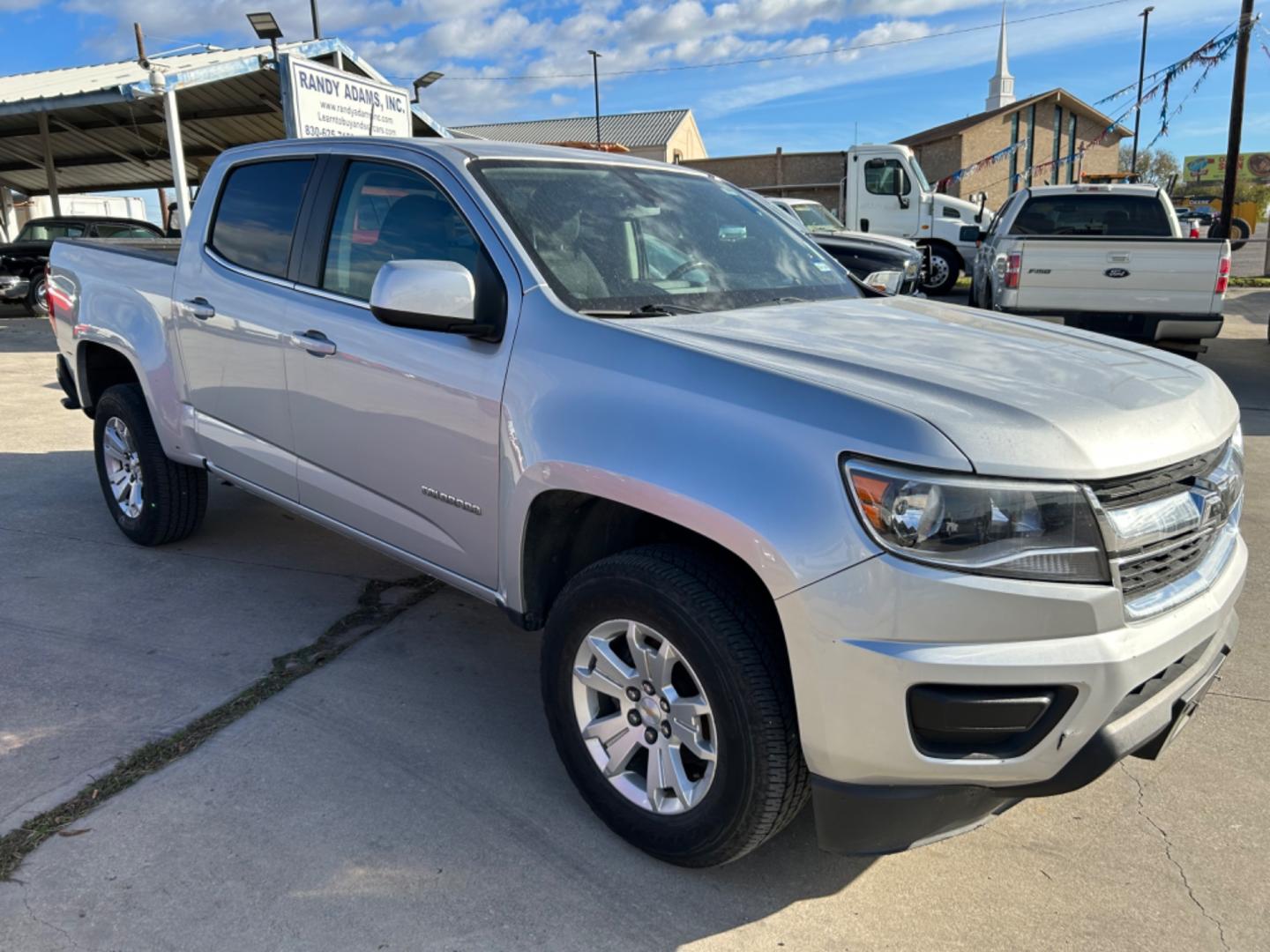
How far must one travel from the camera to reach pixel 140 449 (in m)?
4.79

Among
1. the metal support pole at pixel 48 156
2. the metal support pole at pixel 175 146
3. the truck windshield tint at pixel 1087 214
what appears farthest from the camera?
the metal support pole at pixel 48 156

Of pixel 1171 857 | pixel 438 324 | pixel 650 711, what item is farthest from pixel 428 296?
pixel 1171 857

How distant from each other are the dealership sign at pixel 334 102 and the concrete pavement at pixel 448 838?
963cm

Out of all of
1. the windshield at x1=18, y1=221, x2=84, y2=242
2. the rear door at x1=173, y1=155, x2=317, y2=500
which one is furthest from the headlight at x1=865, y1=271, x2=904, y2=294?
the windshield at x1=18, y1=221, x2=84, y2=242

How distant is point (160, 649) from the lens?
12.6ft

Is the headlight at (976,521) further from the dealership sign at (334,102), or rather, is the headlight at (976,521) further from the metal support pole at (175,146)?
the metal support pole at (175,146)

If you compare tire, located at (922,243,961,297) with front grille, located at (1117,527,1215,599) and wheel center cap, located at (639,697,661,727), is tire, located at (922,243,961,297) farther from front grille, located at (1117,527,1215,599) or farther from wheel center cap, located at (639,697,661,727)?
wheel center cap, located at (639,697,661,727)

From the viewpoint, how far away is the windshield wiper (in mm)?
2846

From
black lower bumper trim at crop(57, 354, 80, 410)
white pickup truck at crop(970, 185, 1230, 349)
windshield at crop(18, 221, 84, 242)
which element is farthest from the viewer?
windshield at crop(18, 221, 84, 242)

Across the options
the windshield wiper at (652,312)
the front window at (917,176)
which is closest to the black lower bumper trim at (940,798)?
the windshield wiper at (652,312)

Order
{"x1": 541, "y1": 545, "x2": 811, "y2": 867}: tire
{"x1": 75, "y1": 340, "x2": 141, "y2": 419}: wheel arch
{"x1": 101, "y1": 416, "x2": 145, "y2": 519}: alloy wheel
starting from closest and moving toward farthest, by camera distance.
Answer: {"x1": 541, "y1": 545, "x2": 811, "y2": 867}: tire, {"x1": 101, "y1": 416, "x2": 145, "y2": 519}: alloy wheel, {"x1": 75, "y1": 340, "x2": 141, "y2": 419}: wheel arch

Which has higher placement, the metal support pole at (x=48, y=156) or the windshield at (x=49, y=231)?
the metal support pole at (x=48, y=156)

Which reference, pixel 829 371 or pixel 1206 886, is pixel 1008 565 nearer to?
pixel 829 371

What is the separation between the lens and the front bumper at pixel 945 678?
2.01 metres
